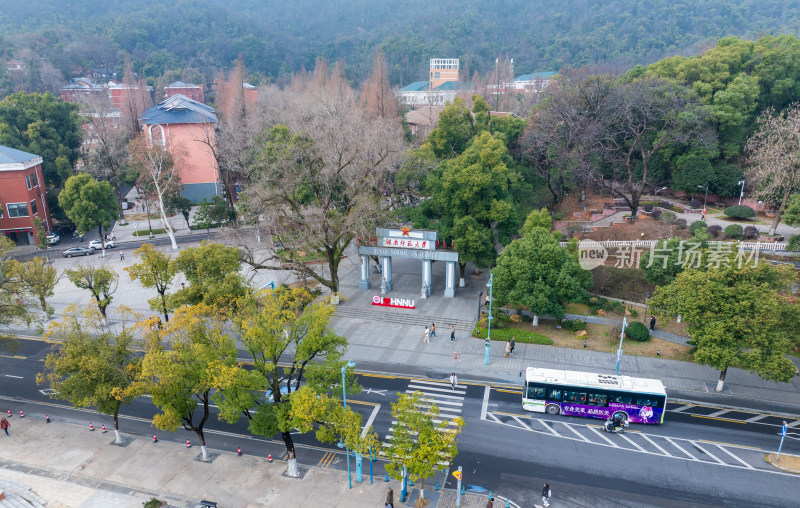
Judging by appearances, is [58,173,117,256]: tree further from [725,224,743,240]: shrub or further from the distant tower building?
the distant tower building

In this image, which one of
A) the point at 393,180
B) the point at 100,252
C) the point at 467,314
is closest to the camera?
the point at 467,314

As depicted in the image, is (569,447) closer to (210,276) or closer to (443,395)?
(443,395)

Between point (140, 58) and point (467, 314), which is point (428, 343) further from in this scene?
point (140, 58)

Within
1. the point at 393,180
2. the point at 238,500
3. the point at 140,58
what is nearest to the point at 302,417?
the point at 238,500

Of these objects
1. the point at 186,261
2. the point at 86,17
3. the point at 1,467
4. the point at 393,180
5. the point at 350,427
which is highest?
the point at 86,17

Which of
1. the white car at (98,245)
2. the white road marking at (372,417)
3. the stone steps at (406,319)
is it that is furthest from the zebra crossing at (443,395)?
the white car at (98,245)

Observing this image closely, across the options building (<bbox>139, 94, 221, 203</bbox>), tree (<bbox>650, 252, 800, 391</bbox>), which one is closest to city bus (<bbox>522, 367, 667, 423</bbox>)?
tree (<bbox>650, 252, 800, 391</bbox>)

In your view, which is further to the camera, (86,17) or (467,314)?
(86,17)
